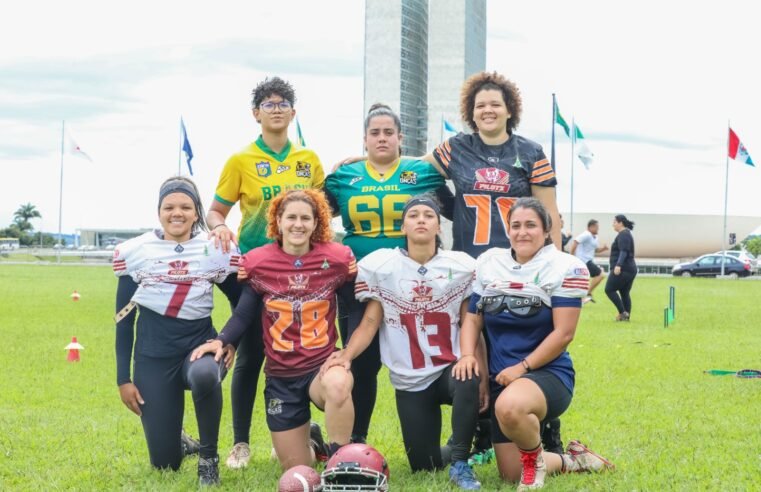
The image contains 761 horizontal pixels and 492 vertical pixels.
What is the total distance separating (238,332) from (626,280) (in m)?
11.1

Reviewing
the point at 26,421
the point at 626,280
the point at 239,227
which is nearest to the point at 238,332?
the point at 239,227

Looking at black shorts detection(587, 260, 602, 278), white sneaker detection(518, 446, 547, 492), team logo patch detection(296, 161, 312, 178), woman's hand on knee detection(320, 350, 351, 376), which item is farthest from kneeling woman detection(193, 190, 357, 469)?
black shorts detection(587, 260, 602, 278)

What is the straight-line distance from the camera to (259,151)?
5500 millimetres

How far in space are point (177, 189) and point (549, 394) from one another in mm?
2444

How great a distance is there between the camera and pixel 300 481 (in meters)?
4.26

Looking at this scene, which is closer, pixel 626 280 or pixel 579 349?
pixel 579 349

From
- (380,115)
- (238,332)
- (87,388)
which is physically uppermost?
(380,115)

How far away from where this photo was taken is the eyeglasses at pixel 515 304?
4.78 metres

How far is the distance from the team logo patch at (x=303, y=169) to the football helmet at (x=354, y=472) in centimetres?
191

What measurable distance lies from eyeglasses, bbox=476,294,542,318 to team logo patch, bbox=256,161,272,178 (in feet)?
5.37

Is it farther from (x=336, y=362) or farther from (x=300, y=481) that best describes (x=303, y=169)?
(x=300, y=481)

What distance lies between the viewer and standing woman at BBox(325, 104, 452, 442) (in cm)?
531

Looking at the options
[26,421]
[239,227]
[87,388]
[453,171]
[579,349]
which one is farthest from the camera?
[579,349]

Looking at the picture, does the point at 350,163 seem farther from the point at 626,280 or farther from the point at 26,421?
the point at 626,280
